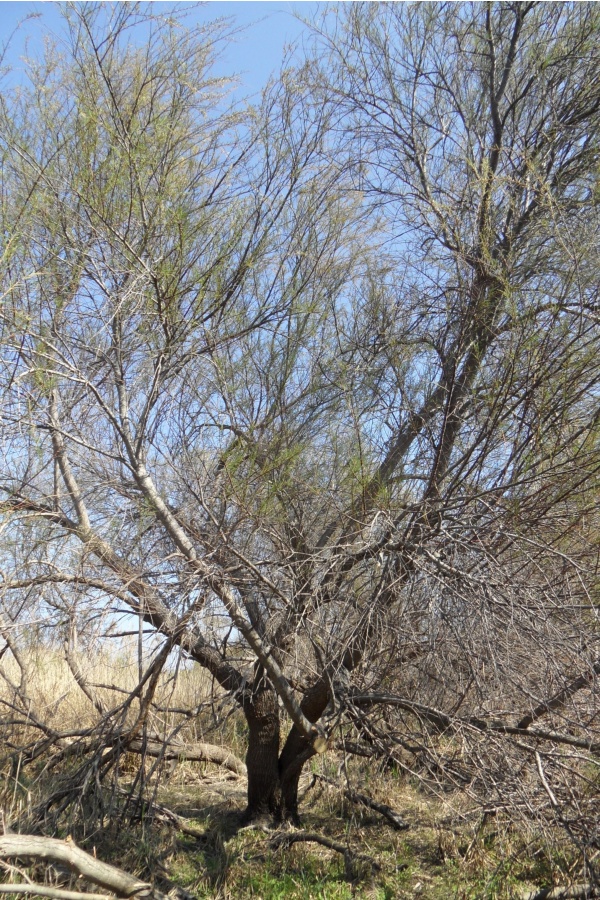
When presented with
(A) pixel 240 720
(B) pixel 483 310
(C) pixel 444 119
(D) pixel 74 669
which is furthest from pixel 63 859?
(C) pixel 444 119

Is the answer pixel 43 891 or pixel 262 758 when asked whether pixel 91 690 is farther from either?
pixel 43 891

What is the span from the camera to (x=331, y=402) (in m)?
5.70

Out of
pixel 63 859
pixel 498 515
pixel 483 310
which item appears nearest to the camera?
pixel 63 859

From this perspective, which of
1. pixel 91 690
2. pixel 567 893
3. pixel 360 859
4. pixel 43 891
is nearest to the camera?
pixel 43 891

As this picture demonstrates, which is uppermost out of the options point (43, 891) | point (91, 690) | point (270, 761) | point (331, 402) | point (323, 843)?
point (331, 402)

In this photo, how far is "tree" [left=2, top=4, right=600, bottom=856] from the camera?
419 cm

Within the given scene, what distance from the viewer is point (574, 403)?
433 centimetres

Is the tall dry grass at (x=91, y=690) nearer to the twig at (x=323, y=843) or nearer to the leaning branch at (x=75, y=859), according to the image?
the twig at (x=323, y=843)

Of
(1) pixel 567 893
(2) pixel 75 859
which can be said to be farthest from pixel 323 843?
(2) pixel 75 859

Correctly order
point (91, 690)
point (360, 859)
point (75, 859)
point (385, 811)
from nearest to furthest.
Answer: point (75, 859) < point (360, 859) < point (385, 811) < point (91, 690)

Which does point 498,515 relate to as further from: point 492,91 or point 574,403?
point 492,91

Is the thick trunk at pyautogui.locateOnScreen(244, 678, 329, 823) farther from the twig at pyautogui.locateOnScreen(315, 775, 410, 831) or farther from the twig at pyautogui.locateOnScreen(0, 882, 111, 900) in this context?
the twig at pyautogui.locateOnScreen(0, 882, 111, 900)

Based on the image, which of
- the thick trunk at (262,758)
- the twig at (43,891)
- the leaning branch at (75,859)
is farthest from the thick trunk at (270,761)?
the twig at (43,891)

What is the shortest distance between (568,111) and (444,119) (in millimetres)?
806
